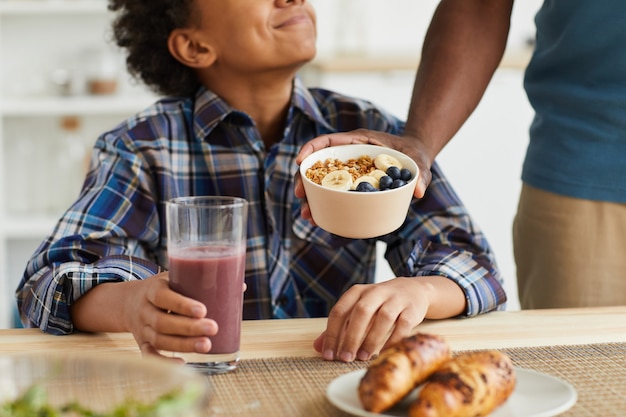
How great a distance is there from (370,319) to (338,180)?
0.18m

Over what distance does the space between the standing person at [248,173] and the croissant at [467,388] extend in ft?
1.38

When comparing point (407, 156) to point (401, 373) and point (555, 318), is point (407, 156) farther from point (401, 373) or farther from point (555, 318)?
point (401, 373)

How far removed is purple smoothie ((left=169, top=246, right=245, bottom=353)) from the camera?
930 mm

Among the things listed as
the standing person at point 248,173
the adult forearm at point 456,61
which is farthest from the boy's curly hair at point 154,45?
the adult forearm at point 456,61

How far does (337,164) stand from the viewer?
1.17 metres

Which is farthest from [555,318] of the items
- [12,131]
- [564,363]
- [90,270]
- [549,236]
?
[12,131]

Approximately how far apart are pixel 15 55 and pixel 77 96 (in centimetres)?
31

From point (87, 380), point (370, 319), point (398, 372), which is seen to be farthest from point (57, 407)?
point (370, 319)

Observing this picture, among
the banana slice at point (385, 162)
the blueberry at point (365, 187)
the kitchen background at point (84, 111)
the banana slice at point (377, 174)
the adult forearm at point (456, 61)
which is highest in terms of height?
the adult forearm at point (456, 61)

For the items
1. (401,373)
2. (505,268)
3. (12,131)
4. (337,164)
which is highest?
(337,164)

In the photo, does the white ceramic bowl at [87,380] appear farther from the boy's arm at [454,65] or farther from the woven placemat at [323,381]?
the boy's arm at [454,65]

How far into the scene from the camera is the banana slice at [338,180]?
43.3 inches

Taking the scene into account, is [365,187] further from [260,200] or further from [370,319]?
[260,200]

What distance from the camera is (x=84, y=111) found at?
133 inches
